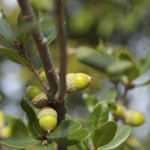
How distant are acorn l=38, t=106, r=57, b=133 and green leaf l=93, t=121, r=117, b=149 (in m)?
0.10

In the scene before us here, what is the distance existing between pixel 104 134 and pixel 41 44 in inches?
10.8

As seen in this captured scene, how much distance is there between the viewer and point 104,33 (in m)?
2.32

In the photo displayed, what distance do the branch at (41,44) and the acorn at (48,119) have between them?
19 mm

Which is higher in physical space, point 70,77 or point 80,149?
point 70,77

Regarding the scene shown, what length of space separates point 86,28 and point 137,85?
1558 millimetres

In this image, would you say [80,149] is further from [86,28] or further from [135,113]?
[86,28]

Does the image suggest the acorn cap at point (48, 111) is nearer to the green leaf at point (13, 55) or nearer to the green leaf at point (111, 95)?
the green leaf at point (13, 55)

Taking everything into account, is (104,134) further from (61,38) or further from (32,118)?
(61,38)

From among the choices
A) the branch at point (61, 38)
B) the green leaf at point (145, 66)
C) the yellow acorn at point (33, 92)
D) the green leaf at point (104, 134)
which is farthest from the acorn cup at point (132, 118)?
the branch at point (61, 38)

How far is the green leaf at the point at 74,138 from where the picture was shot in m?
0.63

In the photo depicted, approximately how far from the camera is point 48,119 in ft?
2.00

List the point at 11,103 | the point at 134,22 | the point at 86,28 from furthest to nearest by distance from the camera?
the point at 11,103 → the point at 86,28 → the point at 134,22

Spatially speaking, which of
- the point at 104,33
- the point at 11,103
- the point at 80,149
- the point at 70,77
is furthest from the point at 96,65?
the point at 11,103

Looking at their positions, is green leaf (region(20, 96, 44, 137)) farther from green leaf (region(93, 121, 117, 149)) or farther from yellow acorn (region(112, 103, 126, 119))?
yellow acorn (region(112, 103, 126, 119))
